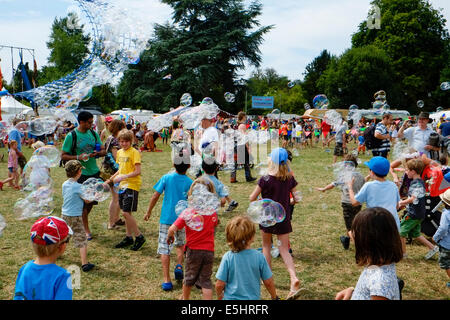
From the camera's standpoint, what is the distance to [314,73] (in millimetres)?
70625

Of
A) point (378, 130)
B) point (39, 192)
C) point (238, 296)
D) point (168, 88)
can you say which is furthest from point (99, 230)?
point (168, 88)

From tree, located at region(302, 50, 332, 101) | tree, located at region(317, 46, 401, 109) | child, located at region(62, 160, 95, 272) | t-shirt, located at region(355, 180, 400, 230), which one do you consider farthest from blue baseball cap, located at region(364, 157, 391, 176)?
tree, located at region(302, 50, 332, 101)

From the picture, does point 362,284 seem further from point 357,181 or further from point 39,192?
point 39,192

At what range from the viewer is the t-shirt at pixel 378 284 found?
2039 millimetres

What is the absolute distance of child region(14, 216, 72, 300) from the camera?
2.25 metres

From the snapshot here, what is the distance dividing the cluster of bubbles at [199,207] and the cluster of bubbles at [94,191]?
1.69 metres

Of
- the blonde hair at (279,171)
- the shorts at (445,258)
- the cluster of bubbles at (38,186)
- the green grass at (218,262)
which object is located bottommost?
the green grass at (218,262)

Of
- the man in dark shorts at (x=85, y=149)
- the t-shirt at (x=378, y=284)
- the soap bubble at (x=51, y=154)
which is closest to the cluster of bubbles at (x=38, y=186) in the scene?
the soap bubble at (x=51, y=154)

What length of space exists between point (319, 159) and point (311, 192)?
7.07 m

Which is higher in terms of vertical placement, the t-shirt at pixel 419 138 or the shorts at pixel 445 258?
the t-shirt at pixel 419 138

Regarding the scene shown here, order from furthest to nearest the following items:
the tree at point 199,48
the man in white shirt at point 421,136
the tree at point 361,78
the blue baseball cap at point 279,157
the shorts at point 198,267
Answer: the tree at point 361,78 < the tree at point 199,48 < the man in white shirt at point 421,136 < the blue baseball cap at point 279,157 < the shorts at point 198,267

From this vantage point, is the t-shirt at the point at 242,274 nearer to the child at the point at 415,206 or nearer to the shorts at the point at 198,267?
the shorts at the point at 198,267
